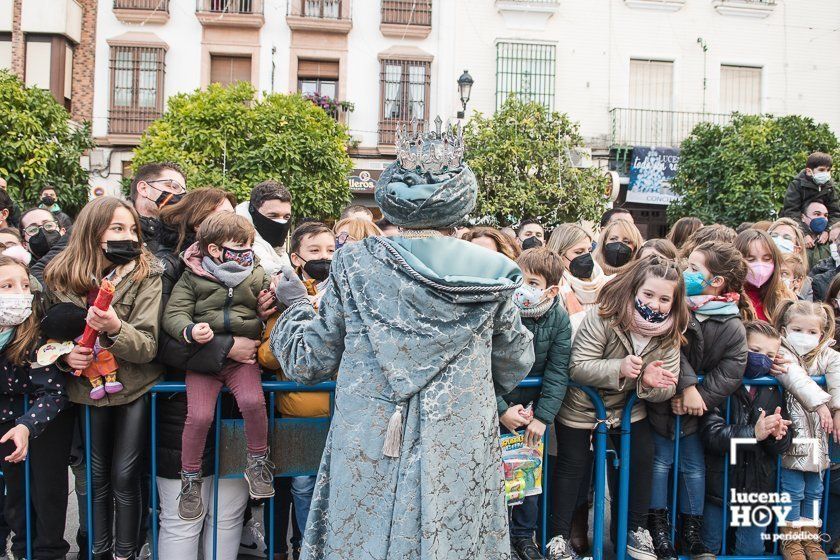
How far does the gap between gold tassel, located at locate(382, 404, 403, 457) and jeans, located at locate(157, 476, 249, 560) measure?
1.35m

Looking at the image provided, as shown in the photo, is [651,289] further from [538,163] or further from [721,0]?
[721,0]

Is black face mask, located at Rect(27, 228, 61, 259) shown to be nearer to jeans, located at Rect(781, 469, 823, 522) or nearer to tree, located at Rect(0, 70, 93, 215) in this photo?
A: jeans, located at Rect(781, 469, 823, 522)

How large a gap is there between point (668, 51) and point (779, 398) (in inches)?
641

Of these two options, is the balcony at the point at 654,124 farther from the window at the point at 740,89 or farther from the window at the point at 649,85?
the window at the point at 740,89

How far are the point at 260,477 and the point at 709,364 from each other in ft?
7.49

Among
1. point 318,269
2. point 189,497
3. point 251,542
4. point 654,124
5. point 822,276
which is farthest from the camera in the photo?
point 654,124

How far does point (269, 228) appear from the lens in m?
4.05

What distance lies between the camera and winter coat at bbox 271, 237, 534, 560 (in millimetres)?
2303

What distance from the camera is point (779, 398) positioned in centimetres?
374

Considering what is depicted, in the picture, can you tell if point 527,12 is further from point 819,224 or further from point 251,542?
point 251,542

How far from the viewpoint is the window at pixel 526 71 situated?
57.0 feet

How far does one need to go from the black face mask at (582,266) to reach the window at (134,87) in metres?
14.8

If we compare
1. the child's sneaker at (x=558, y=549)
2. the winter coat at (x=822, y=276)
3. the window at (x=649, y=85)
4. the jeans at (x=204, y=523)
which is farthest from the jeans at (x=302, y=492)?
the window at (x=649, y=85)

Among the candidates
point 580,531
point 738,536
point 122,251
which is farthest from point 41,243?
point 738,536
